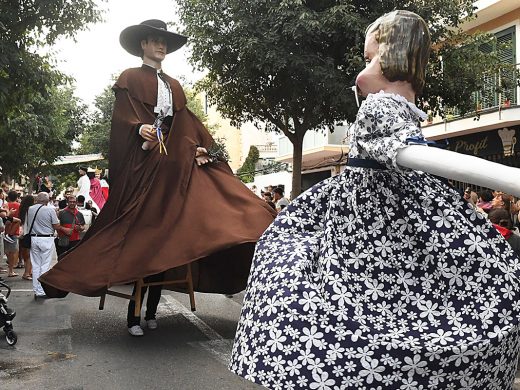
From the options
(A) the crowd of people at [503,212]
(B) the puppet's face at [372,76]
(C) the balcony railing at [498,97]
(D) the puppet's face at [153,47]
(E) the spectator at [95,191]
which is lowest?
(E) the spectator at [95,191]

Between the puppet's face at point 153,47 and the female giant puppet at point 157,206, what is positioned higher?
the puppet's face at point 153,47

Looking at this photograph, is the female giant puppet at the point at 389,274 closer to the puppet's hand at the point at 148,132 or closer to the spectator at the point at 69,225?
the puppet's hand at the point at 148,132

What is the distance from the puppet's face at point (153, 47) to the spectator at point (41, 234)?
3.91 m

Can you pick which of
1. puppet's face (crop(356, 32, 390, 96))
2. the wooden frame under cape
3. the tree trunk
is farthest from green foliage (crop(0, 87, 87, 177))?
puppet's face (crop(356, 32, 390, 96))

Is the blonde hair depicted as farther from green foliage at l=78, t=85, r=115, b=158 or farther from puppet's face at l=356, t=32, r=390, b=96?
green foliage at l=78, t=85, r=115, b=158

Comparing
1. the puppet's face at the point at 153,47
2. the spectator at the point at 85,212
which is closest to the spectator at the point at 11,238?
the spectator at the point at 85,212

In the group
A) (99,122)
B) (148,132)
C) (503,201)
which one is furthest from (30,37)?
(99,122)

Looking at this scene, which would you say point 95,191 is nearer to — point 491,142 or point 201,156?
point 201,156

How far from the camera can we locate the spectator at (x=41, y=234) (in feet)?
27.2

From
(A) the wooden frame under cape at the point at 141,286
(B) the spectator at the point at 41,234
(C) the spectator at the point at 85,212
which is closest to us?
(A) the wooden frame under cape at the point at 141,286

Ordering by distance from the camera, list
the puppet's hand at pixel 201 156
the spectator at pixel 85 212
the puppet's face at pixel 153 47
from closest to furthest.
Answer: the puppet's hand at pixel 201 156
the puppet's face at pixel 153 47
the spectator at pixel 85 212

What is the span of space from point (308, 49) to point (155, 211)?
7895mm

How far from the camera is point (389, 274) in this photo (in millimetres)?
1987

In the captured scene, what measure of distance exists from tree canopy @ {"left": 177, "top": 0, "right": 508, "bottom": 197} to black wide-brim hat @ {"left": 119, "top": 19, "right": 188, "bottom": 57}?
18.8 feet
